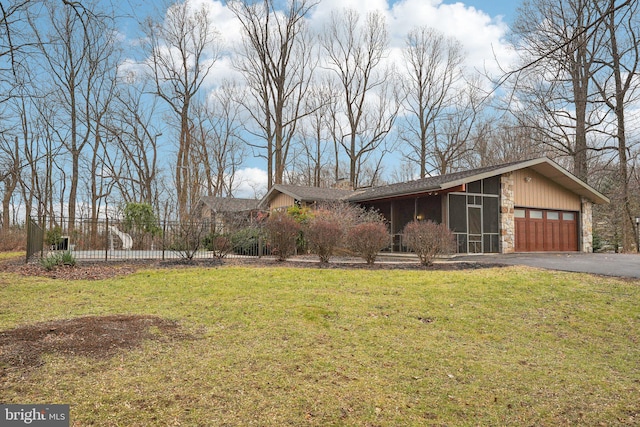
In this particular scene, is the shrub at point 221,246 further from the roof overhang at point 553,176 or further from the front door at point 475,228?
the front door at point 475,228

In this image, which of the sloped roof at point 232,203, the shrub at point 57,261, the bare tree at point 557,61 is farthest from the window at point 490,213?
the shrub at point 57,261

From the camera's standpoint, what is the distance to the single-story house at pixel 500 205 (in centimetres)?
1698

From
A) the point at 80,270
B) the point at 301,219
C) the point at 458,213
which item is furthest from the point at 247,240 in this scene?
the point at 458,213

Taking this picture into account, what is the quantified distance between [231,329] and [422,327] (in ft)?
8.54

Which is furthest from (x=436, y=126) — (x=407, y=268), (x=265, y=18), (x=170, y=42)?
(x=407, y=268)

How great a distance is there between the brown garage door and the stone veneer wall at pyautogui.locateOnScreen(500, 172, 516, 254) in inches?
22.2

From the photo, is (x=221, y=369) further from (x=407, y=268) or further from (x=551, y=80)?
(x=407, y=268)

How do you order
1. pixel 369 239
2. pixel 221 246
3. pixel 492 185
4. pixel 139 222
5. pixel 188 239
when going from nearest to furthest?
pixel 369 239 → pixel 188 239 → pixel 221 246 → pixel 492 185 → pixel 139 222

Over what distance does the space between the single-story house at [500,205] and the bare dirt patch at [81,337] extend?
1232cm

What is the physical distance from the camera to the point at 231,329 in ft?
18.1

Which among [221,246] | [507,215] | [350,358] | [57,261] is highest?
[507,215]

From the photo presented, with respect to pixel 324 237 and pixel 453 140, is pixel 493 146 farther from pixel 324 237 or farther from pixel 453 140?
pixel 324 237

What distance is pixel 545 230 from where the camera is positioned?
19484 mm

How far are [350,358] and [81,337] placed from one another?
3031mm
